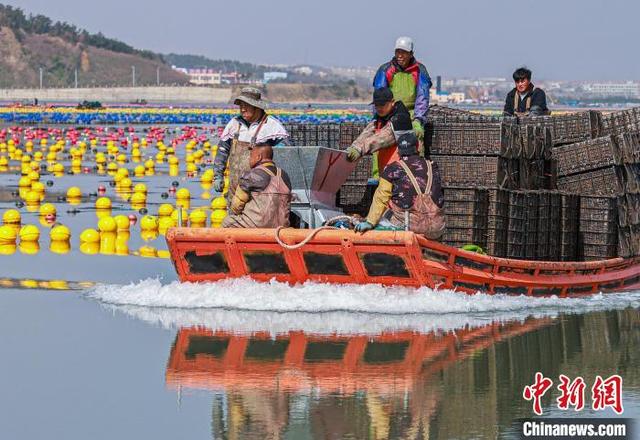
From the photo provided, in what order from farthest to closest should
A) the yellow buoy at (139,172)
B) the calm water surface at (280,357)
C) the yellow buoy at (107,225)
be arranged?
1. the yellow buoy at (139,172)
2. the yellow buoy at (107,225)
3. the calm water surface at (280,357)

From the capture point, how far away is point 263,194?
15031 mm

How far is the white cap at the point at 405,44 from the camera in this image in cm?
1628

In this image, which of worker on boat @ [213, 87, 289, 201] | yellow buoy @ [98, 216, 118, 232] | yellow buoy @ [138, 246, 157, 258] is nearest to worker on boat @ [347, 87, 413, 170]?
worker on boat @ [213, 87, 289, 201]

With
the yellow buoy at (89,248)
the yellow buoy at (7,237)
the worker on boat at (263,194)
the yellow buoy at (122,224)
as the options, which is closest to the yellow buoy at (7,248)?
the yellow buoy at (7,237)

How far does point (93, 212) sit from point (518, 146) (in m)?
11.2

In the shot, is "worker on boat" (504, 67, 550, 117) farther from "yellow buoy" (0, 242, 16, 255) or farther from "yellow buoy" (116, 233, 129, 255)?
"yellow buoy" (0, 242, 16, 255)

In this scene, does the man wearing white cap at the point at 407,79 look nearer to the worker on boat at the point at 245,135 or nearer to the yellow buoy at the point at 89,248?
the worker on boat at the point at 245,135

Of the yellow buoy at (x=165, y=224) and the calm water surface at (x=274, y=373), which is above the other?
the calm water surface at (x=274, y=373)

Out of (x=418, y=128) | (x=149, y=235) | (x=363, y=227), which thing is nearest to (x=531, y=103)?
(x=418, y=128)

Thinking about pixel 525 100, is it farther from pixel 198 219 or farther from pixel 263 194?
pixel 198 219

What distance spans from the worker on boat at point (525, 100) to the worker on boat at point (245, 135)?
4.02 m

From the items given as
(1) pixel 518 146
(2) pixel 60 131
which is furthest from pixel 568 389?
(2) pixel 60 131

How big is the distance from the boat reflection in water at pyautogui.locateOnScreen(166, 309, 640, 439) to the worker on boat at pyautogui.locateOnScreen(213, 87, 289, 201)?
2667mm

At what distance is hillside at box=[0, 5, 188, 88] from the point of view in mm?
173500
